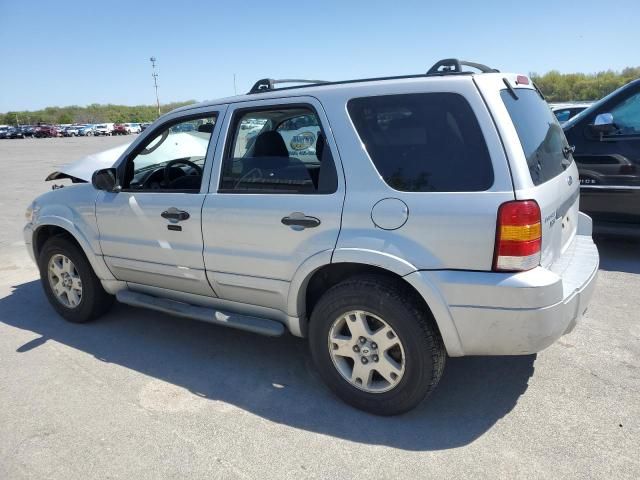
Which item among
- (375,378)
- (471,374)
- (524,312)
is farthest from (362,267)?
(471,374)

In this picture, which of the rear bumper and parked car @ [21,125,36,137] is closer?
the rear bumper

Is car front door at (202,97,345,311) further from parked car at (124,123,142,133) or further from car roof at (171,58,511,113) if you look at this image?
parked car at (124,123,142,133)

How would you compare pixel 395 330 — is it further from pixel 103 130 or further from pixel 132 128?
pixel 132 128

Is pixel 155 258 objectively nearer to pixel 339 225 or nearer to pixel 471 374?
pixel 339 225

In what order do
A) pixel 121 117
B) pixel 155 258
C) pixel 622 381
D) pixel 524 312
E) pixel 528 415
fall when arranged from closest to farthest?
pixel 524 312
pixel 528 415
pixel 622 381
pixel 155 258
pixel 121 117

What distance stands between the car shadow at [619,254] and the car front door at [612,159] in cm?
42

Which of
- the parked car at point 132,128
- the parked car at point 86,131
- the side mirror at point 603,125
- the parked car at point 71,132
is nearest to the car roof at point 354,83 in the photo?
the side mirror at point 603,125

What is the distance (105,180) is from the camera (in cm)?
362

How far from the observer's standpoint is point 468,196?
2.35m

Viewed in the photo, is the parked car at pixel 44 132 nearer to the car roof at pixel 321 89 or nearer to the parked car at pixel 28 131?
the parked car at pixel 28 131

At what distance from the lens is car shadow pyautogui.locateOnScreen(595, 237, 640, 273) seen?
5.01m

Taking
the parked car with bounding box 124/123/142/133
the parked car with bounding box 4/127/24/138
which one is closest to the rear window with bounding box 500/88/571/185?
the parked car with bounding box 4/127/24/138

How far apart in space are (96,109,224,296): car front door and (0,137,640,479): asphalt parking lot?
0.63 metres

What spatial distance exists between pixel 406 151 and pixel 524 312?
1.00 m
